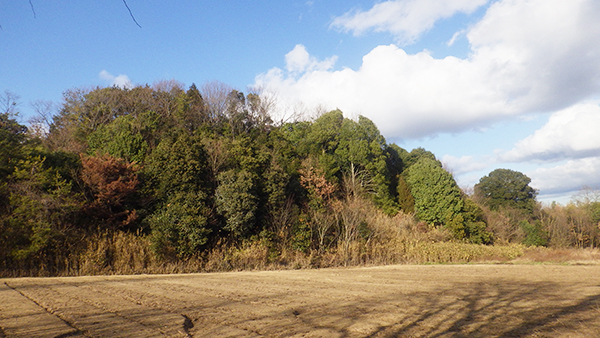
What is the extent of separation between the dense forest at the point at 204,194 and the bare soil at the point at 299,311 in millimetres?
5370

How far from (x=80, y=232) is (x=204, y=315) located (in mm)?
11966

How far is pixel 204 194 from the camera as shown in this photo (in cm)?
1780

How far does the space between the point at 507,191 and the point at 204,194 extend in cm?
3923

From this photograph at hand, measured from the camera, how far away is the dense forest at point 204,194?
1493cm

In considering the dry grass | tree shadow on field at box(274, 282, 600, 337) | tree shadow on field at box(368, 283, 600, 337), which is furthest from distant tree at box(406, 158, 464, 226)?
tree shadow on field at box(368, 283, 600, 337)

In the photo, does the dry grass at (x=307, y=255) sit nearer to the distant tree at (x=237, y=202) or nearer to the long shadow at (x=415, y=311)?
the distant tree at (x=237, y=202)

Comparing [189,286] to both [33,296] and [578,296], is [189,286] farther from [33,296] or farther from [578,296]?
[578,296]

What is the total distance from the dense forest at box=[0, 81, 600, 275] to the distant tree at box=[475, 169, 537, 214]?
1053cm

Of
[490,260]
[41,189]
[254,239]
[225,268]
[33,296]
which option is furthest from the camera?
[490,260]

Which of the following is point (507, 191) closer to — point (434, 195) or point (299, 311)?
point (434, 195)

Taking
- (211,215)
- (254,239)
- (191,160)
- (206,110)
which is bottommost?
(254,239)

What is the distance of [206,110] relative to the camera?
2927cm

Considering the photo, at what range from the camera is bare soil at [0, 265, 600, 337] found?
17.3 ft

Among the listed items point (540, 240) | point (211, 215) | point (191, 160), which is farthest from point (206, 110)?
point (540, 240)
